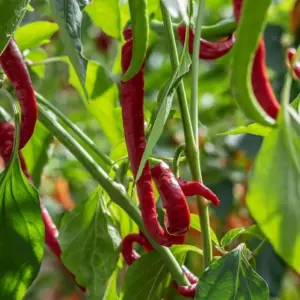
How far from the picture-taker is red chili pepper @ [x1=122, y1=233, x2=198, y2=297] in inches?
28.6

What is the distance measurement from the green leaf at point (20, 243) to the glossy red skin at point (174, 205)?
5.1 inches

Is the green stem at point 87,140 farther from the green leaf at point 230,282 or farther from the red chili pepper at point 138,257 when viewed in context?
the green leaf at point 230,282

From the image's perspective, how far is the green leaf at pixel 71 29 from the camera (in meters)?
0.63

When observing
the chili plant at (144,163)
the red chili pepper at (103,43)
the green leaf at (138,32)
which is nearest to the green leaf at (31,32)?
the chili plant at (144,163)

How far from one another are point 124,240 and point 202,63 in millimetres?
1740

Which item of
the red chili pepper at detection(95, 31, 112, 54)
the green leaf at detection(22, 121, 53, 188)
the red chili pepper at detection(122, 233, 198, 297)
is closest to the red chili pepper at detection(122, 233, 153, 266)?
the red chili pepper at detection(122, 233, 198, 297)

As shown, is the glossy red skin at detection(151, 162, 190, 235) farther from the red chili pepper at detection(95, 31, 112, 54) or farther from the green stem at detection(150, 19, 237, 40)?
the red chili pepper at detection(95, 31, 112, 54)

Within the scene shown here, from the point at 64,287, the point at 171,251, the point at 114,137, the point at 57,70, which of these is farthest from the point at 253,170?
the point at 64,287

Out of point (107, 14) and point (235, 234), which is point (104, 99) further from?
point (235, 234)

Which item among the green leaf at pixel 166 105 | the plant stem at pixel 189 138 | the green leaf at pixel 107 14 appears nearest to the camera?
the green leaf at pixel 166 105

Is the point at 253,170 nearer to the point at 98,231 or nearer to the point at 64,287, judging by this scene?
the point at 98,231

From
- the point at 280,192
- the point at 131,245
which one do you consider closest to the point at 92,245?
the point at 131,245

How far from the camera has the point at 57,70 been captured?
2.35 meters

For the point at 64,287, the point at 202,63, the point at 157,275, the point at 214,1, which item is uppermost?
the point at 157,275
